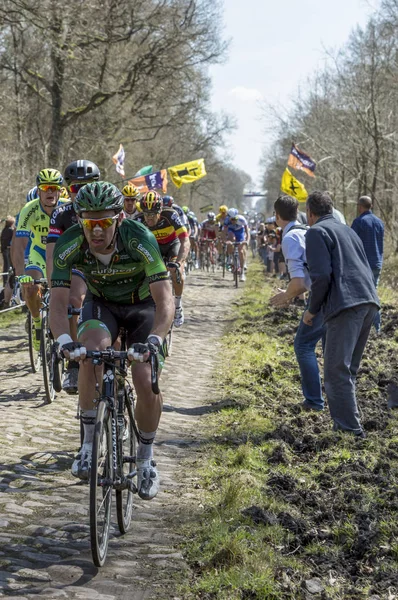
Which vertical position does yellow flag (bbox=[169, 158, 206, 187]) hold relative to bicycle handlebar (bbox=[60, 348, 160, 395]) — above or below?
above

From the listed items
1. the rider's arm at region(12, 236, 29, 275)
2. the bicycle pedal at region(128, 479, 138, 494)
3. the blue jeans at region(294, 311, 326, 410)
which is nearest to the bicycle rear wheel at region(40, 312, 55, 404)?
the rider's arm at region(12, 236, 29, 275)

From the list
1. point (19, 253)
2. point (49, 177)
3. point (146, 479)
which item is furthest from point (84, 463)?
point (19, 253)

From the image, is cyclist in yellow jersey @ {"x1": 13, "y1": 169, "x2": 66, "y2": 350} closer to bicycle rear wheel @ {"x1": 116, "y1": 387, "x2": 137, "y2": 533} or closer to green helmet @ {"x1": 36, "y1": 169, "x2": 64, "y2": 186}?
green helmet @ {"x1": 36, "y1": 169, "x2": 64, "y2": 186}

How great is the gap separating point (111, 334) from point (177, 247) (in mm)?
6498

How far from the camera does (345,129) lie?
32.4 meters

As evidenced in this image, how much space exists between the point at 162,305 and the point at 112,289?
1.63ft

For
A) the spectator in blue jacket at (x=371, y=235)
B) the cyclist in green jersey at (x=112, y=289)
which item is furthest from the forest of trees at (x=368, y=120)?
the cyclist in green jersey at (x=112, y=289)

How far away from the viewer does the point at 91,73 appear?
3025cm

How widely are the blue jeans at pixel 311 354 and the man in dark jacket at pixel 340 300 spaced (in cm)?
104

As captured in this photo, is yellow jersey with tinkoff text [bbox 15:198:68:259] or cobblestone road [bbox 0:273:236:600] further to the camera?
yellow jersey with tinkoff text [bbox 15:198:68:259]

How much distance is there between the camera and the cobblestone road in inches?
175

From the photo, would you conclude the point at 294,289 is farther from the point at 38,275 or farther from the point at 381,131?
the point at 381,131

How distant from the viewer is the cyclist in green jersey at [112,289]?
197 inches

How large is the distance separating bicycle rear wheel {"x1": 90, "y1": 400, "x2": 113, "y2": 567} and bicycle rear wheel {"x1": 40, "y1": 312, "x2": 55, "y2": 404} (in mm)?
4104
